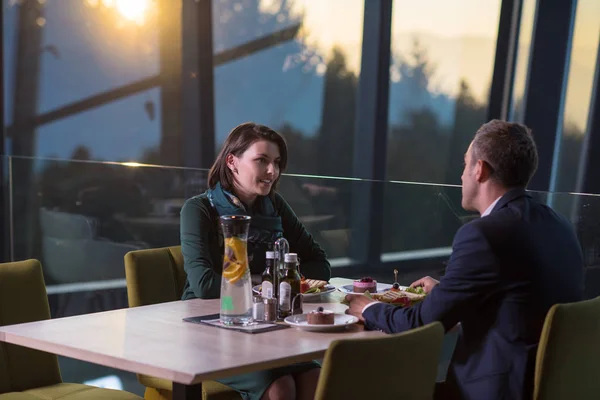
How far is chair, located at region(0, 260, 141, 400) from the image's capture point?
236 centimetres

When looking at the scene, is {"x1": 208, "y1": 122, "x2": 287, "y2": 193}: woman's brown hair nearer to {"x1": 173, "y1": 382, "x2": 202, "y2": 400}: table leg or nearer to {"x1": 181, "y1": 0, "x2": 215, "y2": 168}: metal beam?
{"x1": 173, "y1": 382, "x2": 202, "y2": 400}: table leg

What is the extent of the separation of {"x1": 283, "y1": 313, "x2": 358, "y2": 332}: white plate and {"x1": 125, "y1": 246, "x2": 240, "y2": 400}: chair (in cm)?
62

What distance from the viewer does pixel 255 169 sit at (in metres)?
2.79

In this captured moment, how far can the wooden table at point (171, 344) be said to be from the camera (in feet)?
5.45

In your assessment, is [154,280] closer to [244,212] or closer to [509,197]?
[244,212]

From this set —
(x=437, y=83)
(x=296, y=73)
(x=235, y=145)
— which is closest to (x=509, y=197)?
(x=235, y=145)

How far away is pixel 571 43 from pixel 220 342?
2.89m

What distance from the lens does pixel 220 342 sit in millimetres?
1873

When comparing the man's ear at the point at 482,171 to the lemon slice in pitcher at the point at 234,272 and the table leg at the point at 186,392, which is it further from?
the table leg at the point at 186,392

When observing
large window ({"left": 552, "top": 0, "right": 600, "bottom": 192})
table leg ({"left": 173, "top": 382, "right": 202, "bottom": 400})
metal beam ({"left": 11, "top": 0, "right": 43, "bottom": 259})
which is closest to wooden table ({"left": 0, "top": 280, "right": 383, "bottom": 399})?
table leg ({"left": 173, "top": 382, "right": 202, "bottom": 400})

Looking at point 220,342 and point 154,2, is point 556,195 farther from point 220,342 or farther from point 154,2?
point 154,2

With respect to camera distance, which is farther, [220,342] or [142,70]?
[142,70]

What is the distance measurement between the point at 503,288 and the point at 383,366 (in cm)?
50

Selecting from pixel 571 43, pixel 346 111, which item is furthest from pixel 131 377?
pixel 571 43
